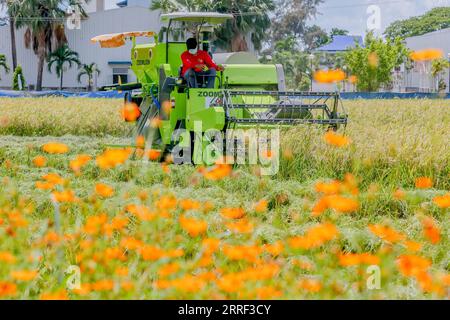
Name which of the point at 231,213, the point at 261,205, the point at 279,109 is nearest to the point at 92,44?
the point at 279,109

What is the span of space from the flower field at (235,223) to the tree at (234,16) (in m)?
33.7

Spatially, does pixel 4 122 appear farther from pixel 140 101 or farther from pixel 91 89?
pixel 91 89

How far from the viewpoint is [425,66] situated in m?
54.7

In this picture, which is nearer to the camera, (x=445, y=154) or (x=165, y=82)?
(x=445, y=154)

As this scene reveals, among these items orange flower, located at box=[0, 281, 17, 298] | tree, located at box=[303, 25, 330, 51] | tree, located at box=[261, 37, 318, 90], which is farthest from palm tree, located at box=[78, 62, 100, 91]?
orange flower, located at box=[0, 281, 17, 298]

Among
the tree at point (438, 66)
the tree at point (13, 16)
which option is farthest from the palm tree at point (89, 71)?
the tree at point (438, 66)

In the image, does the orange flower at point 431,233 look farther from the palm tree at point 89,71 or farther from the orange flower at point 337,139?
the palm tree at point 89,71

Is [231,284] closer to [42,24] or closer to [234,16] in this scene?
[234,16]

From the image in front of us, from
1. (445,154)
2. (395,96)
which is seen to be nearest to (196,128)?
(445,154)

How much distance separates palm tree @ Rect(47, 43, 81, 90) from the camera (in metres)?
49.6

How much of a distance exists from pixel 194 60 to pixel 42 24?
134 feet

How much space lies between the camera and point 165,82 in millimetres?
11258

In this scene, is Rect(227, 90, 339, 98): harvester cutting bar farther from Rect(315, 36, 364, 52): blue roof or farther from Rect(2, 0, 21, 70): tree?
Rect(315, 36, 364, 52): blue roof

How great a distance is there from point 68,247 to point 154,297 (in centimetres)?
175
